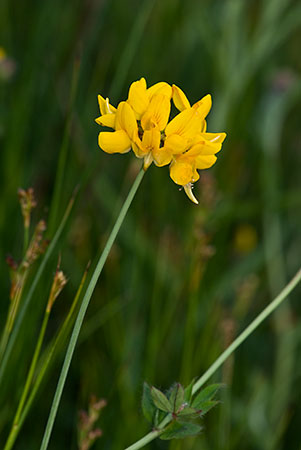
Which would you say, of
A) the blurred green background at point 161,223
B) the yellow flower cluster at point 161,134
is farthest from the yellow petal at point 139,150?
the blurred green background at point 161,223

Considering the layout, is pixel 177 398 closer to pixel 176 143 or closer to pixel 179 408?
pixel 179 408

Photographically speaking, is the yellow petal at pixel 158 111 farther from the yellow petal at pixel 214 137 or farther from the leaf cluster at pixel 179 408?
the leaf cluster at pixel 179 408

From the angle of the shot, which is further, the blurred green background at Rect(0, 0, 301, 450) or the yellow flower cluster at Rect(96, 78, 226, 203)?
the blurred green background at Rect(0, 0, 301, 450)

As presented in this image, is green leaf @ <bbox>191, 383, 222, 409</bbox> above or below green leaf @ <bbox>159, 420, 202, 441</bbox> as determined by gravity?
above

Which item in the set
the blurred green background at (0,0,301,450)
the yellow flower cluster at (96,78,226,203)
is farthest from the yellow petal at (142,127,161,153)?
the blurred green background at (0,0,301,450)

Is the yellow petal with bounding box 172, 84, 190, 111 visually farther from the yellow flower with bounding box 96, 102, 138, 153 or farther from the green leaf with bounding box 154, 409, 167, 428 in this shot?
the green leaf with bounding box 154, 409, 167, 428

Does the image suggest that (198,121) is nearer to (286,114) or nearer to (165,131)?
(165,131)

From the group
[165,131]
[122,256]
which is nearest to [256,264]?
[122,256]
